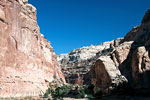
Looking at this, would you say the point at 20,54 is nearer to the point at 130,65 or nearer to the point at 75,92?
the point at 75,92

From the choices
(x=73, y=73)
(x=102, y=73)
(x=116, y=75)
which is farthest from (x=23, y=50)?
(x=73, y=73)

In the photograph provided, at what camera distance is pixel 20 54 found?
40.2 metres

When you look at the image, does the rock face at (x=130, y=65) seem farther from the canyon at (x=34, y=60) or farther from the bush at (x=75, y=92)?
the bush at (x=75, y=92)

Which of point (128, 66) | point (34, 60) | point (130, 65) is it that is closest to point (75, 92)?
point (34, 60)

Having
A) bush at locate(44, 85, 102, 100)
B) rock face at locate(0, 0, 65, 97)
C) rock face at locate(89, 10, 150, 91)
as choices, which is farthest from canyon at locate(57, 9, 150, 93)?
rock face at locate(0, 0, 65, 97)

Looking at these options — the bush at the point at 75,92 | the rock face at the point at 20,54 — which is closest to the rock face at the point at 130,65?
the bush at the point at 75,92

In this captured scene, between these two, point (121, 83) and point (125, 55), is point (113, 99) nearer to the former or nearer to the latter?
point (121, 83)

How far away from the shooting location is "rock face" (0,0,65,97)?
115ft

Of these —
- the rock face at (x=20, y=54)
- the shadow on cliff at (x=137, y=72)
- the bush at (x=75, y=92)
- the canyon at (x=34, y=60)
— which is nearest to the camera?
the shadow on cliff at (x=137, y=72)

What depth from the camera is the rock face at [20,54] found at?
3497cm

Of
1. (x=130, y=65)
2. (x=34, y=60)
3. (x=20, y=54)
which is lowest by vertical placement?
(x=130, y=65)

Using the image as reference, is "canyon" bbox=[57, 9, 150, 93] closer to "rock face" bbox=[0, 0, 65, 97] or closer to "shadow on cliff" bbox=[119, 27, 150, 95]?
"shadow on cliff" bbox=[119, 27, 150, 95]

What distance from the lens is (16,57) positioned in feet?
127

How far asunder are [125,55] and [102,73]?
19.7ft
